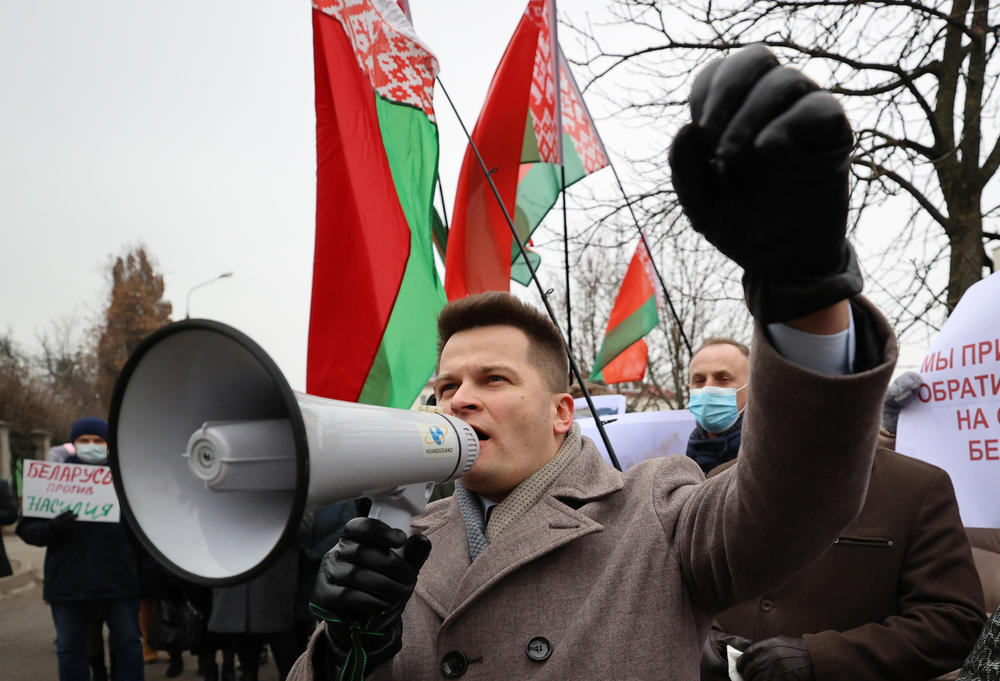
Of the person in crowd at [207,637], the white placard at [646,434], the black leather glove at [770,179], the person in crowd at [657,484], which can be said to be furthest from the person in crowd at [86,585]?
the black leather glove at [770,179]

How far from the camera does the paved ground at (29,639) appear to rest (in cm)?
636

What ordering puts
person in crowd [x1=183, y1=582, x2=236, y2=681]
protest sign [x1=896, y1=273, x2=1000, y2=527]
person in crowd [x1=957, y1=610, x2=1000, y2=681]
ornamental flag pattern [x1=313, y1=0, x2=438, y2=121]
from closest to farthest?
person in crowd [x1=957, y1=610, x2=1000, y2=681] → protest sign [x1=896, y1=273, x2=1000, y2=527] → ornamental flag pattern [x1=313, y1=0, x2=438, y2=121] → person in crowd [x1=183, y1=582, x2=236, y2=681]

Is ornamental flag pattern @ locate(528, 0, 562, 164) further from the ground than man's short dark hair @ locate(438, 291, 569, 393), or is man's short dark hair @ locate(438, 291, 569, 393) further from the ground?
ornamental flag pattern @ locate(528, 0, 562, 164)

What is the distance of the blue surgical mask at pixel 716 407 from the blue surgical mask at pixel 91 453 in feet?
13.7

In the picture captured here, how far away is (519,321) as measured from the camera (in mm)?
1934

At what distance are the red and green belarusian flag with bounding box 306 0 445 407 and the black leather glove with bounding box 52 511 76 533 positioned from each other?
9.00 feet

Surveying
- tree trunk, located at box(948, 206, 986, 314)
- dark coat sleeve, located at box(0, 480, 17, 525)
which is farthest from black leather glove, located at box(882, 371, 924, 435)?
dark coat sleeve, located at box(0, 480, 17, 525)

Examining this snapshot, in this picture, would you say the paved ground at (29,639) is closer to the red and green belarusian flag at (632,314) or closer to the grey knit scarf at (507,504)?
the red and green belarusian flag at (632,314)

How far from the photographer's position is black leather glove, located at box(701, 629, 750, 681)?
2223 millimetres

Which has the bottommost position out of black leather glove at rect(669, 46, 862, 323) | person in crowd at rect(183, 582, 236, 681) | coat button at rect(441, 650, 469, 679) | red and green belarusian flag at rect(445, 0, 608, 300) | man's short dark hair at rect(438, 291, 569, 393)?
person in crowd at rect(183, 582, 236, 681)

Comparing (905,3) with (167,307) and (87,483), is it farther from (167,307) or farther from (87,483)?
(167,307)

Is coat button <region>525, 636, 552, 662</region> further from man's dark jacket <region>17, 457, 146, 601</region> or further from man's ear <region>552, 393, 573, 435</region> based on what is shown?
man's dark jacket <region>17, 457, 146, 601</region>

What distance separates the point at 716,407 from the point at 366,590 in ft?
8.47

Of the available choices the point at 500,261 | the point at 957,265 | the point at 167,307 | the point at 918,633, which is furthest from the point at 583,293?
the point at 167,307
